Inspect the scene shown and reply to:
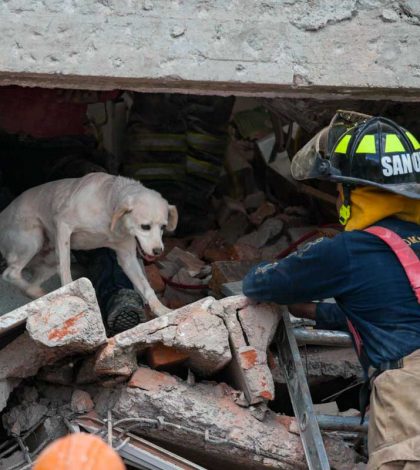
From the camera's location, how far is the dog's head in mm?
5211

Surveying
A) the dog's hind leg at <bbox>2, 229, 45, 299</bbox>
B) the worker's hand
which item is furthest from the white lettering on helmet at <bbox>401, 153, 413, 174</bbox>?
the dog's hind leg at <bbox>2, 229, 45, 299</bbox>

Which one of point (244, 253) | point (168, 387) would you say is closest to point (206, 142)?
point (244, 253)

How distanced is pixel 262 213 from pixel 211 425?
3.40m

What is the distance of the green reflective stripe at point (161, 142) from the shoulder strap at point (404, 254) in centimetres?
356

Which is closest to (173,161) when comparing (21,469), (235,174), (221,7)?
(235,174)

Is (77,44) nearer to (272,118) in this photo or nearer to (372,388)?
(372,388)

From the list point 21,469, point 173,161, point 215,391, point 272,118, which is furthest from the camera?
point 272,118

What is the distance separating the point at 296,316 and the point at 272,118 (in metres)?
3.46

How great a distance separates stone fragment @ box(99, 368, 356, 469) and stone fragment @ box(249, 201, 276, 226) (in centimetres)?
314

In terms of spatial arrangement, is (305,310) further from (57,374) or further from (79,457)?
(79,457)

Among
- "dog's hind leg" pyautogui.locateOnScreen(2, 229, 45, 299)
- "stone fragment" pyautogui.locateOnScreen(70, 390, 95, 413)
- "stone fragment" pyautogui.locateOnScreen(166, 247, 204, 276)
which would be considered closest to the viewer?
"stone fragment" pyautogui.locateOnScreen(70, 390, 95, 413)

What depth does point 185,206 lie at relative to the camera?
287 inches

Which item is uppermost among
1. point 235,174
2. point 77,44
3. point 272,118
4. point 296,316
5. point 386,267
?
point 77,44

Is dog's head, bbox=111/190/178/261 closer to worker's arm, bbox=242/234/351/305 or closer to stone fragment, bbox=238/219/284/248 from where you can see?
worker's arm, bbox=242/234/351/305
